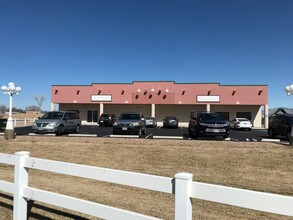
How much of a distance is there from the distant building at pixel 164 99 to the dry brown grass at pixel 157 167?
3024 centimetres

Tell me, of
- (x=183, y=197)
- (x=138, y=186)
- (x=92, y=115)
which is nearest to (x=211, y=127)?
(x=138, y=186)

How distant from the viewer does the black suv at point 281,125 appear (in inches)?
700

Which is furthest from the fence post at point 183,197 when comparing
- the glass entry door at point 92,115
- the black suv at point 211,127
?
the glass entry door at point 92,115

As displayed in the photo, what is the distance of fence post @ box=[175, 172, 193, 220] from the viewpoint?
10.4 ft

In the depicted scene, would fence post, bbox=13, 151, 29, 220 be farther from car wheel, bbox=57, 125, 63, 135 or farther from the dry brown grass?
car wheel, bbox=57, 125, 63, 135

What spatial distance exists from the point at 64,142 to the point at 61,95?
34.0 meters

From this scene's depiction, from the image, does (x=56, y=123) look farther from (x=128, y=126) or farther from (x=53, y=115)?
(x=128, y=126)

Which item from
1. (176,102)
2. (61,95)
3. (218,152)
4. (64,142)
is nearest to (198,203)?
(218,152)

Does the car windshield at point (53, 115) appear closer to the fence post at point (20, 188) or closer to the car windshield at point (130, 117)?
the car windshield at point (130, 117)

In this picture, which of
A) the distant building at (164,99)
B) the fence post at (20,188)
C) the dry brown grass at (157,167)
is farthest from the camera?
the distant building at (164,99)

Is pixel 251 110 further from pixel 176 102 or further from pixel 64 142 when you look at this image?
pixel 64 142

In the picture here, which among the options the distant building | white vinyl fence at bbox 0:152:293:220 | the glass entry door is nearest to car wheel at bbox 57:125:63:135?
white vinyl fence at bbox 0:152:293:220

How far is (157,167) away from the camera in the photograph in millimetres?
11289

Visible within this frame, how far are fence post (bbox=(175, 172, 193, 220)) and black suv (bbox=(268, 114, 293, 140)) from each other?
15506 mm
